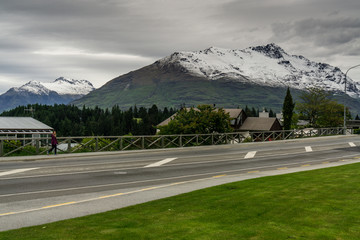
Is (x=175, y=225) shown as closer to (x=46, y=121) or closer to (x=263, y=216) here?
(x=263, y=216)

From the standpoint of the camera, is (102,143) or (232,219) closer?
(232,219)

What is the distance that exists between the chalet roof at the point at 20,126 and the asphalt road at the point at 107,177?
4810 centimetres

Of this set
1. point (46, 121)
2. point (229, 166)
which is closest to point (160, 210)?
point (229, 166)

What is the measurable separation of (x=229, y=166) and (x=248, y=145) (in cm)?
1555

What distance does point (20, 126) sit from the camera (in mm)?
72000

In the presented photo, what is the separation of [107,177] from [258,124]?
8059cm

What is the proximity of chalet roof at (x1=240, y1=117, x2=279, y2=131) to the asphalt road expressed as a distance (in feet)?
208

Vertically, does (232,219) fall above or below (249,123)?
below

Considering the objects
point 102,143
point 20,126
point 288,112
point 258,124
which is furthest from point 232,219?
point 258,124

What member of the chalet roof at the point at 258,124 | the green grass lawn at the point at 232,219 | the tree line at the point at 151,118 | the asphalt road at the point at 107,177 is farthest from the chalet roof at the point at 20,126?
the green grass lawn at the point at 232,219

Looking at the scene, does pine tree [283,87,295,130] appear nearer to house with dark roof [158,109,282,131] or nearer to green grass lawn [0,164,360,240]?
house with dark roof [158,109,282,131]

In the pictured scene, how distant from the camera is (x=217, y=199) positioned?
1129cm

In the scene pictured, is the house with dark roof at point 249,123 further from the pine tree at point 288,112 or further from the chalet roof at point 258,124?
the pine tree at point 288,112

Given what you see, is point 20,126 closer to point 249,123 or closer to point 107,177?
point 249,123
